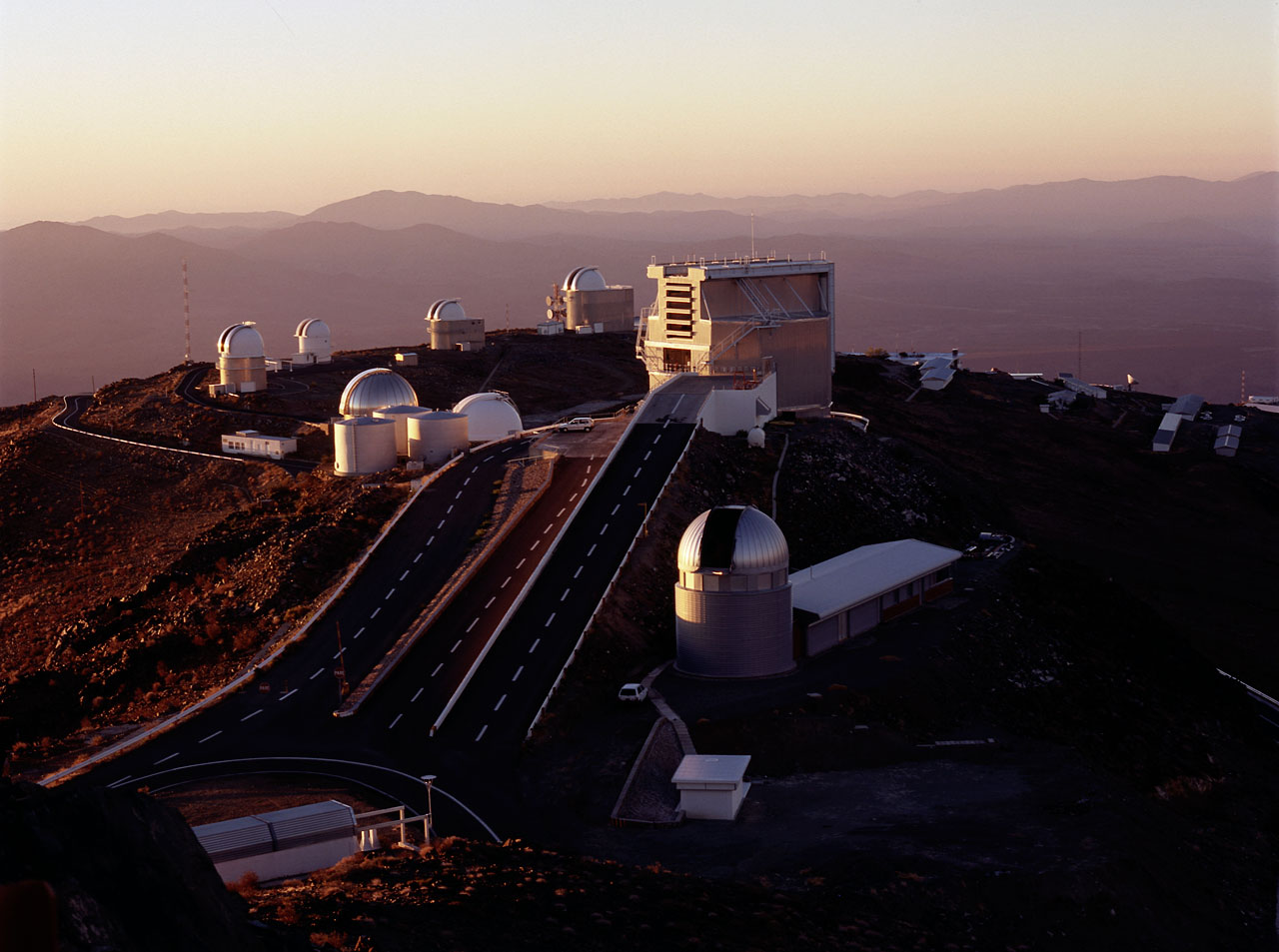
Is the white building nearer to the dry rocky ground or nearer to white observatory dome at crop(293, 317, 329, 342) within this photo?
the dry rocky ground

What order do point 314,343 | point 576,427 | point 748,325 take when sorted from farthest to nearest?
point 314,343 < point 748,325 < point 576,427

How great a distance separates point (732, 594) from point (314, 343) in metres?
56.5

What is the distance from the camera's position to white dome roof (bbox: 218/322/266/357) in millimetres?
71500

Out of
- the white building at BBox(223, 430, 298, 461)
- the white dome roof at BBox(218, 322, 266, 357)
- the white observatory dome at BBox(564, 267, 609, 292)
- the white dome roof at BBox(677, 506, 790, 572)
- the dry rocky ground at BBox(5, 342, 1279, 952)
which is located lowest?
the dry rocky ground at BBox(5, 342, 1279, 952)

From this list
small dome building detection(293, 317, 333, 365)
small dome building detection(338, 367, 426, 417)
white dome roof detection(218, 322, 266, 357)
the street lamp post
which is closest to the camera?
the street lamp post

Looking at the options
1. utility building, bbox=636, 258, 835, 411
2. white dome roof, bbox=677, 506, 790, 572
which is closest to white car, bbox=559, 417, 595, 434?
utility building, bbox=636, 258, 835, 411

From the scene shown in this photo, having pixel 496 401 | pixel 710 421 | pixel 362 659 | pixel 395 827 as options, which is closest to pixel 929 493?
pixel 710 421

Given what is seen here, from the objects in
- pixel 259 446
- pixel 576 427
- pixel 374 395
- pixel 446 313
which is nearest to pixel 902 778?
pixel 576 427

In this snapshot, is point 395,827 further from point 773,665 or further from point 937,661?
point 937,661

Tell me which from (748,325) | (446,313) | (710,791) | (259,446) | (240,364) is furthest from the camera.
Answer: (446,313)

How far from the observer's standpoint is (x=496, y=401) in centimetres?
5553

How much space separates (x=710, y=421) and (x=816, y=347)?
31.7 feet

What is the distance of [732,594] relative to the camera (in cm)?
3469

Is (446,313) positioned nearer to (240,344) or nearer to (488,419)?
(240,344)
